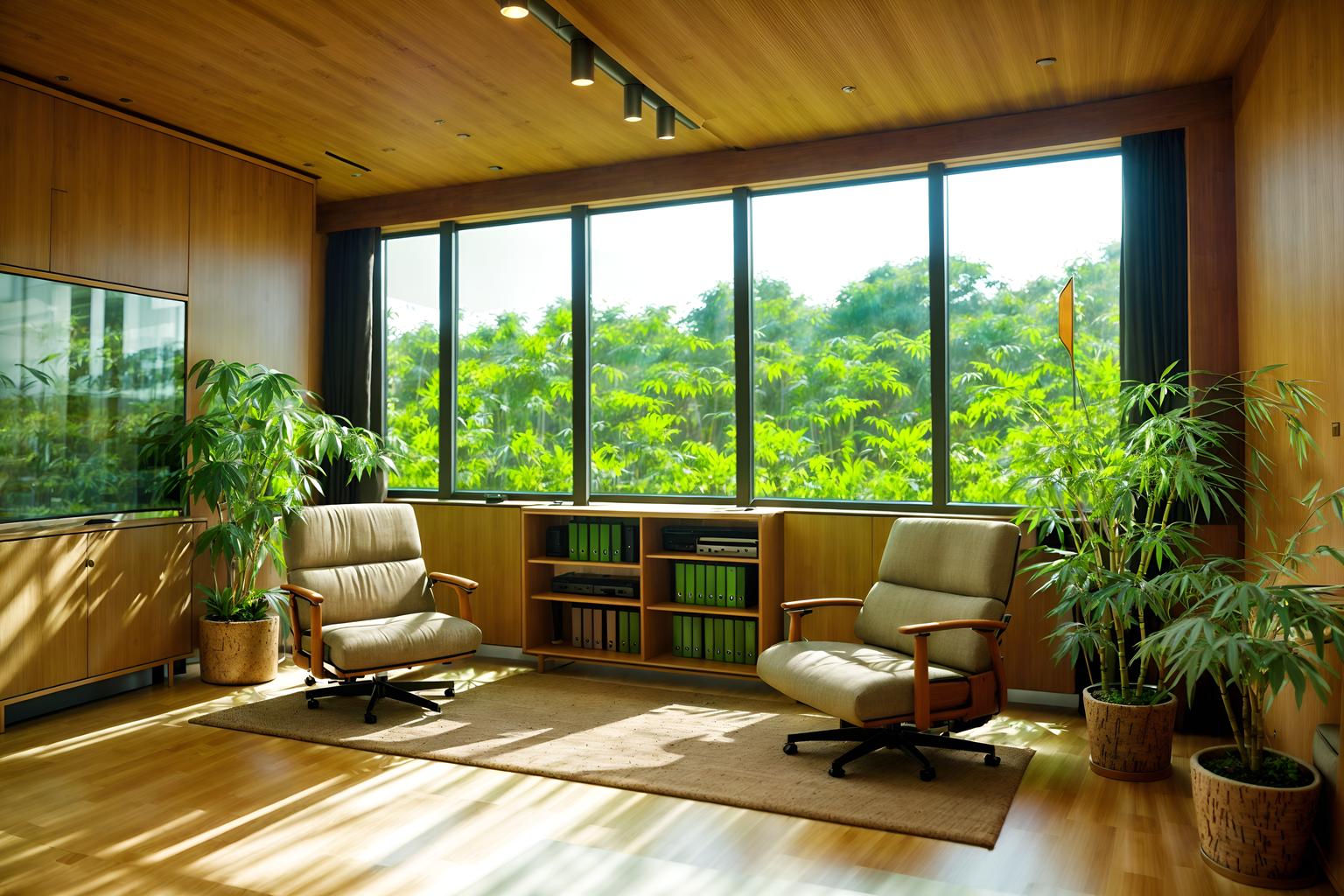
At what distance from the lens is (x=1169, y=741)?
3.95 meters

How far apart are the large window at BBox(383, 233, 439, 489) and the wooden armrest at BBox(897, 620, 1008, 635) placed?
3927 mm

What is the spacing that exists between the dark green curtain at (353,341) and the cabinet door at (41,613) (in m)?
1.97

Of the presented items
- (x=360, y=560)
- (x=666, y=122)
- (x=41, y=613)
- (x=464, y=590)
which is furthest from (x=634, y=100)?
(x=41, y=613)

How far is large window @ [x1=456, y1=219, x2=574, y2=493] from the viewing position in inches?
255

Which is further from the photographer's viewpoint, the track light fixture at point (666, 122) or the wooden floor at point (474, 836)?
the track light fixture at point (666, 122)

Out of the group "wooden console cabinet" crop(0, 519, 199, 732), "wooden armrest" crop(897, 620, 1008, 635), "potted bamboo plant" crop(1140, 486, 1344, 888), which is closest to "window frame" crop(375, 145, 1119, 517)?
"wooden armrest" crop(897, 620, 1008, 635)

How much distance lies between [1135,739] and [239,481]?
454 centimetres

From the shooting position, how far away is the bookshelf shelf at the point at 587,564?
581cm

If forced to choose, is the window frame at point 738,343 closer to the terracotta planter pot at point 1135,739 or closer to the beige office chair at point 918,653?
the beige office chair at point 918,653

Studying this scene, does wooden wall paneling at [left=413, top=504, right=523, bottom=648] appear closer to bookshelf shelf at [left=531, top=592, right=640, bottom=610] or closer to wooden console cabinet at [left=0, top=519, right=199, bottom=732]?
bookshelf shelf at [left=531, top=592, right=640, bottom=610]

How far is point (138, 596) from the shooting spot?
530cm

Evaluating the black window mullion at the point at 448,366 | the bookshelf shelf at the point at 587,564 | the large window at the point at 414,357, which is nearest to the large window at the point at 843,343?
the bookshelf shelf at the point at 587,564

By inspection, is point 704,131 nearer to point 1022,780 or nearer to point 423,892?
point 1022,780

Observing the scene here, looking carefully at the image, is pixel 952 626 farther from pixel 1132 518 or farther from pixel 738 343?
pixel 738 343
